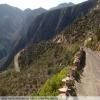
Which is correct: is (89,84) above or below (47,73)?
above

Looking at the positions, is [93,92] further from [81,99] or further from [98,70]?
[98,70]

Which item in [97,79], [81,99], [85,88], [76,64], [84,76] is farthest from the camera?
[76,64]

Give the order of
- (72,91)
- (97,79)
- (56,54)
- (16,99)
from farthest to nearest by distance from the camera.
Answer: (56,54) < (97,79) < (72,91) < (16,99)

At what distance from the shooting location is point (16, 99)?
618 cm

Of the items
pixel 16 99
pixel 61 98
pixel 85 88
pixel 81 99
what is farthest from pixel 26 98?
pixel 85 88

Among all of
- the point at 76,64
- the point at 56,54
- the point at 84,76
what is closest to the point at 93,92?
the point at 84,76

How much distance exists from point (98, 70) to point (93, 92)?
3468 mm

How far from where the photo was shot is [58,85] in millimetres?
10359

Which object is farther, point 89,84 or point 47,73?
point 47,73

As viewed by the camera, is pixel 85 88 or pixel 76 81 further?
pixel 76 81

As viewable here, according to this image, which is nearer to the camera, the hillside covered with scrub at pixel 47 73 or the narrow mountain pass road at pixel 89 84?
the narrow mountain pass road at pixel 89 84

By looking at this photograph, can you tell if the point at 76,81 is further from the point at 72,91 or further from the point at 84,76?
the point at 72,91

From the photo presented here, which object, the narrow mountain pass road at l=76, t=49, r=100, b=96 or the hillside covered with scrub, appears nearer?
the narrow mountain pass road at l=76, t=49, r=100, b=96

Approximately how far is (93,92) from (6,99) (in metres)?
3.44
